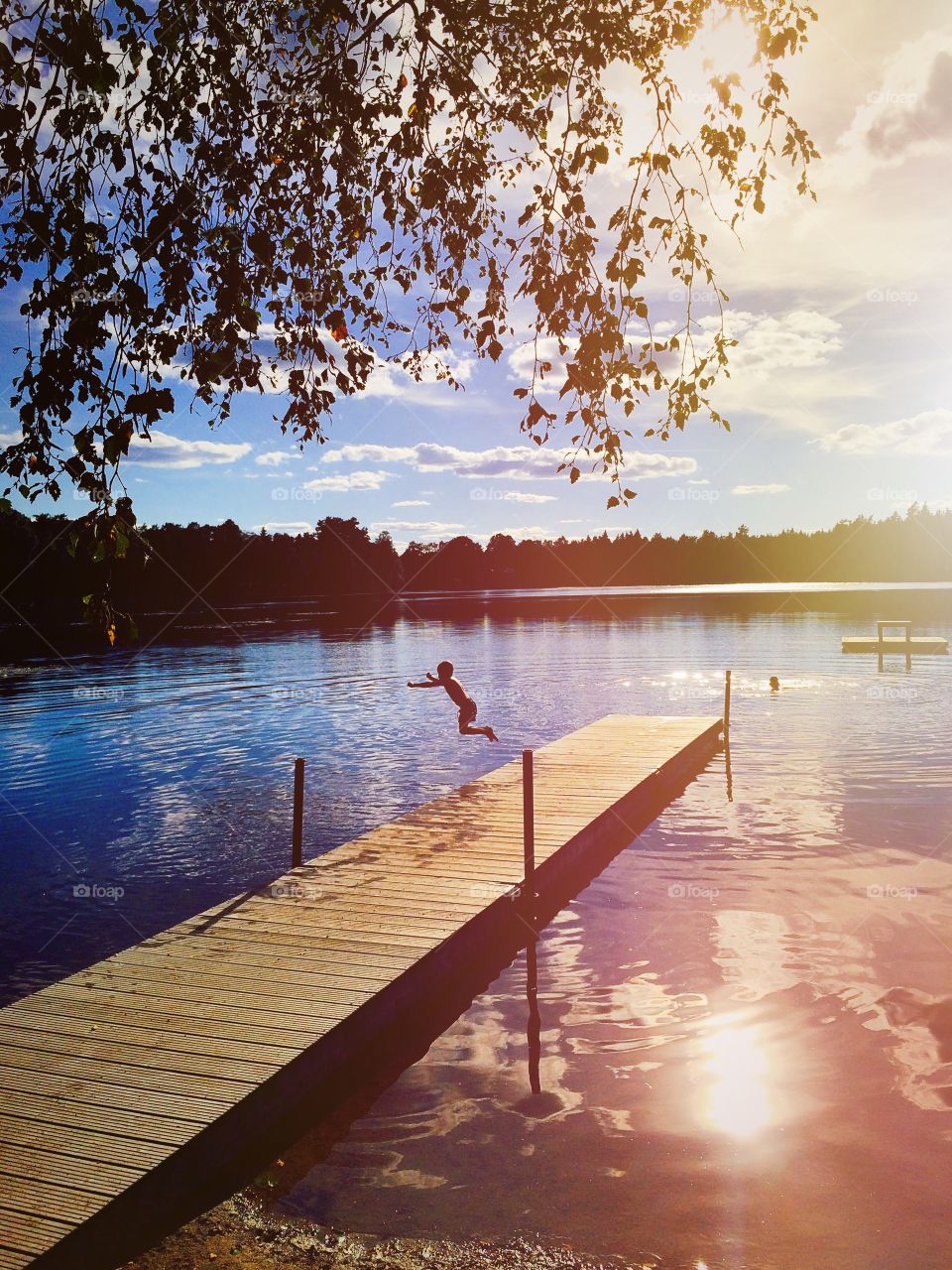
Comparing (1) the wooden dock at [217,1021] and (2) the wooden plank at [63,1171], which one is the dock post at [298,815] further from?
(2) the wooden plank at [63,1171]

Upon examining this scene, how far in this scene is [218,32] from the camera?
22.0ft

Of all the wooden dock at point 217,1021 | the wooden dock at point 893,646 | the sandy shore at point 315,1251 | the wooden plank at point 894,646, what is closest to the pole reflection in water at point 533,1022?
the wooden dock at point 217,1021

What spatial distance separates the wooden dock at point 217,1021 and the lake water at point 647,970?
0.75 m

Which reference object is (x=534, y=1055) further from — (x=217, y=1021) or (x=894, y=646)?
(x=894, y=646)

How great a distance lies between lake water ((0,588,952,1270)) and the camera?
6.53 metres

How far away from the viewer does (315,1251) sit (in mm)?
5887

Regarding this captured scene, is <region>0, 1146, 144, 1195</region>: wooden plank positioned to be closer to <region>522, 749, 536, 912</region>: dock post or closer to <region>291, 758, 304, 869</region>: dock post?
<region>291, 758, 304, 869</region>: dock post

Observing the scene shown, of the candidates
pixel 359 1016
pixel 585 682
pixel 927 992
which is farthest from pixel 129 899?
pixel 585 682

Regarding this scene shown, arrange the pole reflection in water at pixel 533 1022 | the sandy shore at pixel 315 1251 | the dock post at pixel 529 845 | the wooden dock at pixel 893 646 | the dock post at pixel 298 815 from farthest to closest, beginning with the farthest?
1. the wooden dock at pixel 893 646
2. the dock post at pixel 298 815
3. the dock post at pixel 529 845
4. the pole reflection in water at pixel 533 1022
5. the sandy shore at pixel 315 1251

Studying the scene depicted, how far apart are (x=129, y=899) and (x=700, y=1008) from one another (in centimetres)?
795

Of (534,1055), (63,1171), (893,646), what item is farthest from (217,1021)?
(893,646)

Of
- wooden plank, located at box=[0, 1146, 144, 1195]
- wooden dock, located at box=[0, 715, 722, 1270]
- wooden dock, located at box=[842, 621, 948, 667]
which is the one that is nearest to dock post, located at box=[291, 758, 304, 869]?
wooden dock, located at box=[0, 715, 722, 1270]

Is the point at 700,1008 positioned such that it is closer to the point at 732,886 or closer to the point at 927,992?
the point at 927,992

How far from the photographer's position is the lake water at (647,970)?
6527 mm
